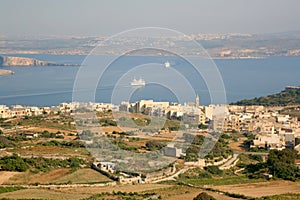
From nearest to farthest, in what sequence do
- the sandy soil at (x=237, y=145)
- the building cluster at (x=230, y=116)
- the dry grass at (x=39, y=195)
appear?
the dry grass at (x=39, y=195) → the sandy soil at (x=237, y=145) → the building cluster at (x=230, y=116)

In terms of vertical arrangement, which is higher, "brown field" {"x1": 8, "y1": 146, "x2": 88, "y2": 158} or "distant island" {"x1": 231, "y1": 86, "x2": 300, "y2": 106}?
"distant island" {"x1": 231, "y1": 86, "x2": 300, "y2": 106}

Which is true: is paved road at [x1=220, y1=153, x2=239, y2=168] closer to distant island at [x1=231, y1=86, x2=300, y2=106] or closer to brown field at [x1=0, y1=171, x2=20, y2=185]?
brown field at [x1=0, y1=171, x2=20, y2=185]

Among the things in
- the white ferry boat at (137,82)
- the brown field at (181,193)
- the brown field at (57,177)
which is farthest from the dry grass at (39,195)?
the white ferry boat at (137,82)

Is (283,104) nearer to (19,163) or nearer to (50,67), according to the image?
(19,163)

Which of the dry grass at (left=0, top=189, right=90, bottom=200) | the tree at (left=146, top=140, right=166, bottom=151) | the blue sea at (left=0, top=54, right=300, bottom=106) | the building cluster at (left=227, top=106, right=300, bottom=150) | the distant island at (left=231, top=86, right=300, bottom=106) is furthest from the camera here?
the distant island at (left=231, top=86, right=300, bottom=106)

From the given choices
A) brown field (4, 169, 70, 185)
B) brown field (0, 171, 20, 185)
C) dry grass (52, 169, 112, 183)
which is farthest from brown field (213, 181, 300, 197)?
brown field (0, 171, 20, 185)

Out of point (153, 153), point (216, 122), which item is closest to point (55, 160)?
point (153, 153)

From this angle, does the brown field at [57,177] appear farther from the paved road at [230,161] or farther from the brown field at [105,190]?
the paved road at [230,161]

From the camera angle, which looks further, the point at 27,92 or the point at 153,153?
the point at 27,92
